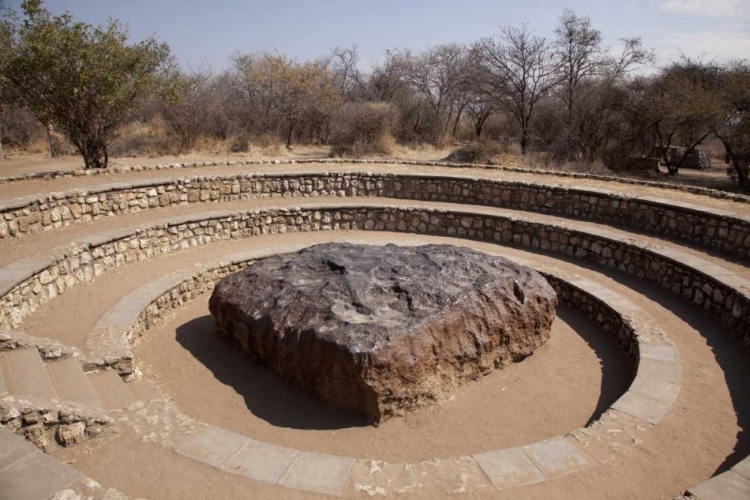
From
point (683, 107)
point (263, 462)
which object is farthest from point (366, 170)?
point (683, 107)

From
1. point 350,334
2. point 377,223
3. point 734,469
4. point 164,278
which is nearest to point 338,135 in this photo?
point 377,223

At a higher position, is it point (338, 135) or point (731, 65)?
point (731, 65)

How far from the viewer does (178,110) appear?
864 inches

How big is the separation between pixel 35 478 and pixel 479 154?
19.7 metres

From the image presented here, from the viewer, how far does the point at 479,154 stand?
68.8 feet

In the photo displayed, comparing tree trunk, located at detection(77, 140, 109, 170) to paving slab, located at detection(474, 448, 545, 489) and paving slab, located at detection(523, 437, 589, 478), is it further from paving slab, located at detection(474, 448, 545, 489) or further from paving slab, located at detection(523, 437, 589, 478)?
paving slab, located at detection(523, 437, 589, 478)

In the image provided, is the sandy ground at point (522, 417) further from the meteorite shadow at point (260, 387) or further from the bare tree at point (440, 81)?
the bare tree at point (440, 81)

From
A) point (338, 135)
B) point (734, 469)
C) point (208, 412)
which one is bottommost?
point (208, 412)

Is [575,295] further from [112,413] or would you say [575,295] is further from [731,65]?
[731,65]

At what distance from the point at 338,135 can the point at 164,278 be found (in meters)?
15.5

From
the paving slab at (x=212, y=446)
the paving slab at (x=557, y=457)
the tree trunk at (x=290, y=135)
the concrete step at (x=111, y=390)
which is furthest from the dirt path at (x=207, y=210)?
the tree trunk at (x=290, y=135)

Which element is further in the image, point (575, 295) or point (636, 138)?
point (636, 138)

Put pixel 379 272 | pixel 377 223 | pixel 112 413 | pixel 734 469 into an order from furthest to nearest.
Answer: pixel 377 223 → pixel 379 272 → pixel 112 413 → pixel 734 469

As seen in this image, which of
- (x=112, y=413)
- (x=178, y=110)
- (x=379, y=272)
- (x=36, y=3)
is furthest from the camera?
(x=178, y=110)
